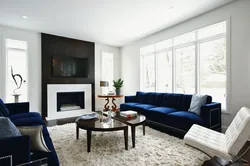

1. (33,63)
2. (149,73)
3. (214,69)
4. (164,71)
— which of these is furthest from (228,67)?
(33,63)

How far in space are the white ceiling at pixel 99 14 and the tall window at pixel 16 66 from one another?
2.02ft

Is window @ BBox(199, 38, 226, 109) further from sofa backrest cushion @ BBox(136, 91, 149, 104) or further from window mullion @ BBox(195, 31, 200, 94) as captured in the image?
sofa backrest cushion @ BBox(136, 91, 149, 104)

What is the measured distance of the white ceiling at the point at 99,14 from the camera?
2951 millimetres

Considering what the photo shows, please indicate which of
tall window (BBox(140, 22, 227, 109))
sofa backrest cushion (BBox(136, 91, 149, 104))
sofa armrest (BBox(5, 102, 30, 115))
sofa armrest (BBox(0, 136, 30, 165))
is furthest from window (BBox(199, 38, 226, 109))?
sofa armrest (BBox(5, 102, 30, 115))

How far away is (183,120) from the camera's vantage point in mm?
2867

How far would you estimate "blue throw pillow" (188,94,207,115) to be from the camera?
3050 millimetres

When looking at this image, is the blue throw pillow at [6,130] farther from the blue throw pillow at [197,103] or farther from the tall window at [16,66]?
the tall window at [16,66]

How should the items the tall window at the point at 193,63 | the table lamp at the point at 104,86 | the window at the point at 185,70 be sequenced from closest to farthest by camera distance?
1. the tall window at the point at 193,63
2. the window at the point at 185,70
3. the table lamp at the point at 104,86

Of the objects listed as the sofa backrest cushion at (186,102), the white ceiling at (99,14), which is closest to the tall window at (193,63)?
the sofa backrest cushion at (186,102)

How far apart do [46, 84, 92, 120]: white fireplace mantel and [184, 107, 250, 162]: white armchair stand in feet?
13.5

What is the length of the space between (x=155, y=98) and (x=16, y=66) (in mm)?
4324

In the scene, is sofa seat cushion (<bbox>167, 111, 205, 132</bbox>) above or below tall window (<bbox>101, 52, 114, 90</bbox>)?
below

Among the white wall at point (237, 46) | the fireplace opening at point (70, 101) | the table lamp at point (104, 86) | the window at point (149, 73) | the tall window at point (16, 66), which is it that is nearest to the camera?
the white wall at point (237, 46)

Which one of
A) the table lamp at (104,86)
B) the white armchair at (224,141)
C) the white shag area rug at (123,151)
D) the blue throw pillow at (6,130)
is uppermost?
the table lamp at (104,86)
